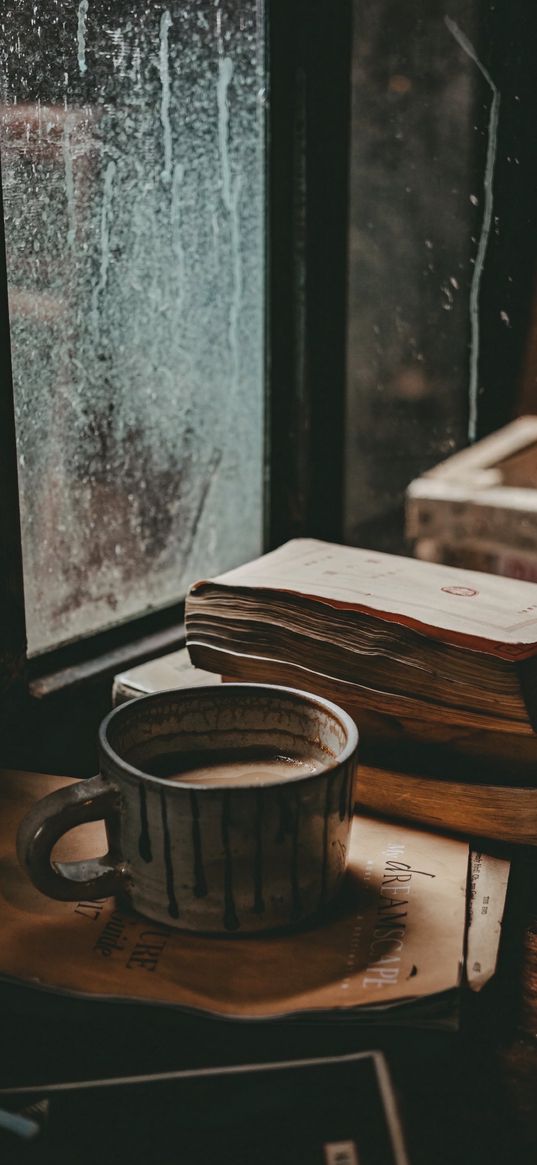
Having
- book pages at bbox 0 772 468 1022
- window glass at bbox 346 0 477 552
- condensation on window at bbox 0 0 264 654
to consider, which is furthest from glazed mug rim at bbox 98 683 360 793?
window glass at bbox 346 0 477 552

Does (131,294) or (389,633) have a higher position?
(131,294)

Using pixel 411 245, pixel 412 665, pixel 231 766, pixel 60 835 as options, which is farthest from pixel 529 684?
pixel 411 245

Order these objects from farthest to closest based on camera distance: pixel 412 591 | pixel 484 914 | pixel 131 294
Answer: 1. pixel 131 294
2. pixel 412 591
3. pixel 484 914

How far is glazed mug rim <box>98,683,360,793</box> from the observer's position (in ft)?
2.07

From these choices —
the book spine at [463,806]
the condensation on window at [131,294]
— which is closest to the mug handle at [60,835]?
the book spine at [463,806]

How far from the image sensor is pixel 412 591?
878 millimetres

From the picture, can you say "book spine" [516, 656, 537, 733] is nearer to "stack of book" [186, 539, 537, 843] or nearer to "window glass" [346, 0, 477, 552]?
"stack of book" [186, 539, 537, 843]

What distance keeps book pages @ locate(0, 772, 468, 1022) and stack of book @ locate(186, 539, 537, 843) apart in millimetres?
93

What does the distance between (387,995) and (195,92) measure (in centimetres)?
95

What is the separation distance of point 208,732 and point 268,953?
178 mm

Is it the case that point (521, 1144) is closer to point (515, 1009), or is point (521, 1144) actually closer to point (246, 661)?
point (515, 1009)

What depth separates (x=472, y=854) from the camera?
83 cm

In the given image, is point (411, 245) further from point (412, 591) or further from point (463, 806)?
point (463, 806)

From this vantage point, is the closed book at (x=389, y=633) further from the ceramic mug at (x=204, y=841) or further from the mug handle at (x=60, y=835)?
the mug handle at (x=60, y=835)
